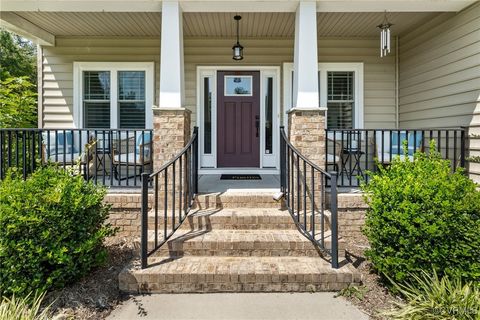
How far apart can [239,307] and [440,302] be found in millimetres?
1523

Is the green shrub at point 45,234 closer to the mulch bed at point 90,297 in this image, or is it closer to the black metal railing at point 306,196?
the mulch bed at point 90,297

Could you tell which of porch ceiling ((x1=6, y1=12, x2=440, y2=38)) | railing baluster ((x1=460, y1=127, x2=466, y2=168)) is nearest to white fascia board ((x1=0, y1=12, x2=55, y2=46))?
porch ceiling ((x1=6, y1=12, x2=440, y2=38))

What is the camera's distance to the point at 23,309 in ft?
7.42

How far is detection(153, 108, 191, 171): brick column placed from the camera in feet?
12.7

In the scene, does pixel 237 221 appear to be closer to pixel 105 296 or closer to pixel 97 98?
pixel 105 296

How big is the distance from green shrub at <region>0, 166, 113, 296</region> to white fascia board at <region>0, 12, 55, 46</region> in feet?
11.1

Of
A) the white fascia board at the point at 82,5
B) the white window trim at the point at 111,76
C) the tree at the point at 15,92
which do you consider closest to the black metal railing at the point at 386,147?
the white fascia board at the point at 82,5

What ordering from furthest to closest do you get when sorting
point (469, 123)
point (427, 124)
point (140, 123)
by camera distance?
point (140, 123) < point (427, 124) < point (469, 123)

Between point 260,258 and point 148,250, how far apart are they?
1126 mm

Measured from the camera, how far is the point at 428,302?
7.82ft

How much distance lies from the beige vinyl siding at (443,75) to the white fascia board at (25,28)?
21.1ft

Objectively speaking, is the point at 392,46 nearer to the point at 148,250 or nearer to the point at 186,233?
the point at 186,233

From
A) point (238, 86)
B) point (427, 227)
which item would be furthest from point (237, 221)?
point (238, 86)

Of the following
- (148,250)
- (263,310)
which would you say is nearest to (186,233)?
(148,250)
